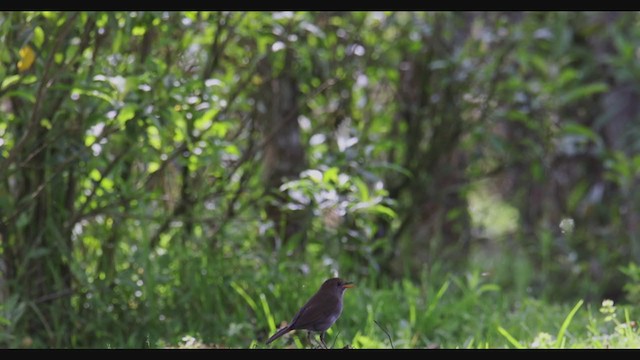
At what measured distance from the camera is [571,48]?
24.4 feet

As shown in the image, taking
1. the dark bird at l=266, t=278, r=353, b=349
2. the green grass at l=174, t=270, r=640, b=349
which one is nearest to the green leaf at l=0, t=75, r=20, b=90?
the green grass at l=174, t=270, r=640, b=349

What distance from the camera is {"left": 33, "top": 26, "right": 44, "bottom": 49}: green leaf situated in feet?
13.6

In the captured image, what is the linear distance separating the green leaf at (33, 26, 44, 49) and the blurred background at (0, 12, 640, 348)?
12 mm

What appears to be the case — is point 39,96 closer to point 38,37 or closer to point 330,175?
point 38,37

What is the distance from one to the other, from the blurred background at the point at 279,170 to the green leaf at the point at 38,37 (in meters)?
0.01

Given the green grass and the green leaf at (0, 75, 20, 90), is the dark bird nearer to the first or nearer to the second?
the green grass

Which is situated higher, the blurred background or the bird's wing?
the bird's wing

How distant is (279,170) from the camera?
588 centimetres

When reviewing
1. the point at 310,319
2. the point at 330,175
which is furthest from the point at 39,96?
the point at 310,319

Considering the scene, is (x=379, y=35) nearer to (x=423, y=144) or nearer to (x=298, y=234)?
(x=423, y=144)

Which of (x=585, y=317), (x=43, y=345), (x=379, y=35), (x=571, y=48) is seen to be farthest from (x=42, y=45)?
(x=571, y=48)

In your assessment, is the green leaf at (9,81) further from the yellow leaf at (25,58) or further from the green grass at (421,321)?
the green grass at (421,321)

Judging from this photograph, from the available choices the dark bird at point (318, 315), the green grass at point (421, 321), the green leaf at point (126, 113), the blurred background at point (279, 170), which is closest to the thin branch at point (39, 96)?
the blurred background at point (279, 170)

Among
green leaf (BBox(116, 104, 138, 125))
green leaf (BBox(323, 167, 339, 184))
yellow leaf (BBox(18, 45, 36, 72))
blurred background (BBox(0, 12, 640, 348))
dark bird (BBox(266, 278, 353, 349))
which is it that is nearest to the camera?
dark bird (BBox(266, 278, 353, 349))
